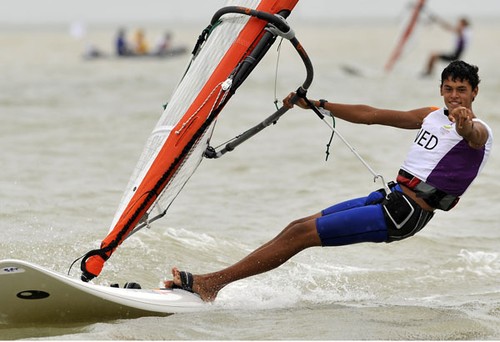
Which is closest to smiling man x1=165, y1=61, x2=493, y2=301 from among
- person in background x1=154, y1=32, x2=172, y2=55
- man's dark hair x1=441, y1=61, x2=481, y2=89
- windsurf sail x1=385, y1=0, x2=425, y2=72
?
man's dark hair x1=441, y1=61, x2=481, y2=89

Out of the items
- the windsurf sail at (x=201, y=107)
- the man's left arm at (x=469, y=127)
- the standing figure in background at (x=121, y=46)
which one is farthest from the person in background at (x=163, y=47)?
the man's left arm at (x=469, y=127)

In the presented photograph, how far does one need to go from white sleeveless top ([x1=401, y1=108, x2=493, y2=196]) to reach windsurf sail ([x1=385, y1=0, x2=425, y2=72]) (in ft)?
58.3

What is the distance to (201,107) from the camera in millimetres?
5074

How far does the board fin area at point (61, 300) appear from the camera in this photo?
431cm

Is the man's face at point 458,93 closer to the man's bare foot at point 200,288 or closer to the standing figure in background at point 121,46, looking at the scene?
the man's bare foot at point 200,288

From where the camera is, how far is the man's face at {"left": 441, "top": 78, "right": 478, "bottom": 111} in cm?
462

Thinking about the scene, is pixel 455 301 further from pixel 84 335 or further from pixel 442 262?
pixel 84 335

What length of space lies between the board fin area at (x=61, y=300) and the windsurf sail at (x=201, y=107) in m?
0.39

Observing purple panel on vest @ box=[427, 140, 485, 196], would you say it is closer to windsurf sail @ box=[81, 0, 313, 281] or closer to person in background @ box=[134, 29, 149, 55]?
windsurf sail @ box=[81, 0, 313, 281]

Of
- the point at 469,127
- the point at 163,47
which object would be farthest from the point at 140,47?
the point at 469,127

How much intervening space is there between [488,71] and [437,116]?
2079 centimetres

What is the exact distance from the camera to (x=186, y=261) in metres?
6.41

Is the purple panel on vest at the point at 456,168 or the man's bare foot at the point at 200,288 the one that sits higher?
the purple panel on vest at the point at 456,168

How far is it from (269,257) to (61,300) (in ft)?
3.44
